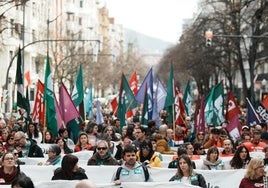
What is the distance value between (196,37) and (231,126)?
1493 inches

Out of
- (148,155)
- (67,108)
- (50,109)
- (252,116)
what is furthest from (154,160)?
(252,116)

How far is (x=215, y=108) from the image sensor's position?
23.4m

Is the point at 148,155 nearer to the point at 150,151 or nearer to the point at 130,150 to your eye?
the point at 150,151

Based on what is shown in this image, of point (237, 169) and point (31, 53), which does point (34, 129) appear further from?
point (31, 53)

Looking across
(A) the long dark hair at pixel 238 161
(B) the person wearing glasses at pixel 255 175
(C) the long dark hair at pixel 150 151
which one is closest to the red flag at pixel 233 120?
(A) the long dark hair at pixel 238 161

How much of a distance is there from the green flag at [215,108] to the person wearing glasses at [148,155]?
36.8 ft

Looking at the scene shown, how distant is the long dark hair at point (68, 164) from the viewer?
938 cm

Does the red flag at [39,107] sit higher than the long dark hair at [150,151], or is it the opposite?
the red flag at [39,107]

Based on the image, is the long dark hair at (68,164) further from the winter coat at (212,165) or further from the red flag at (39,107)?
the red flag at (39,107)

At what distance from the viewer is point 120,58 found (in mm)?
118812

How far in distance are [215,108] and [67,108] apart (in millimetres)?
6921

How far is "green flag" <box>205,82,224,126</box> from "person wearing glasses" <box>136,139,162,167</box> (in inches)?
442

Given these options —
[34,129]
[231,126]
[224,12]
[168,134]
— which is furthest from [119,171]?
[224,12]

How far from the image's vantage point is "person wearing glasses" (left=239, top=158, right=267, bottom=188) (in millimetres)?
9531
